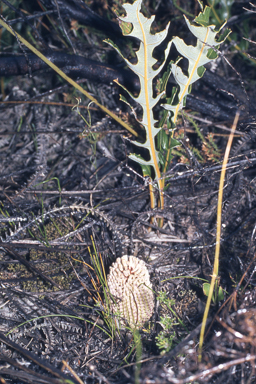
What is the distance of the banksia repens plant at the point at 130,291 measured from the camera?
1.38m

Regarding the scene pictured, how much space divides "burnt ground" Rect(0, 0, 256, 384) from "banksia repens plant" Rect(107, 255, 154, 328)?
0.26ft

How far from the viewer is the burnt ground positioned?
129 cm

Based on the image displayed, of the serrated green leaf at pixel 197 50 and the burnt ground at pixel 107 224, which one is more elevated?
the serrated green leaf at pixel 197 50

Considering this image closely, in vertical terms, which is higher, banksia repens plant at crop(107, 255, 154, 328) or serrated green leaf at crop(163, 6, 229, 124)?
serrated green leaf at crop(163, 6, 229, 124)

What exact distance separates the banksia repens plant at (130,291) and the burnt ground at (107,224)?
0.08 metres

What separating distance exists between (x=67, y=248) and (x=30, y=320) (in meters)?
0.47

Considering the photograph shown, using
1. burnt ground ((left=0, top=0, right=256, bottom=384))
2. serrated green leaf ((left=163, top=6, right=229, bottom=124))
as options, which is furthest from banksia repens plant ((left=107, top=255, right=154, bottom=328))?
serrated green leaf ((left=163, top=6, right=229, bottom=124))

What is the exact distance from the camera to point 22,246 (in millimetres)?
1642

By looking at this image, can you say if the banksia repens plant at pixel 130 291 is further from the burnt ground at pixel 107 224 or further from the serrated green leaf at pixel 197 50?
the serrated green leaf at pixel 197 50

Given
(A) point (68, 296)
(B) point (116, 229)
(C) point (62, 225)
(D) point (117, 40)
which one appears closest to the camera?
(A) point (68, 296)

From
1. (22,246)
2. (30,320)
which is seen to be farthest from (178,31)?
(30,320)

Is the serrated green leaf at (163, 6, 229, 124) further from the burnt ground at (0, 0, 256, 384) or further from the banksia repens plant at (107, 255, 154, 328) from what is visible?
the banksia repens plant at (107, 255, 154, 328)

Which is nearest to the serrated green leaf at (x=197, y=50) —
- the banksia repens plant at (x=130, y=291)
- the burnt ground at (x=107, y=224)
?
the burnt ground at (x=107, y=224)

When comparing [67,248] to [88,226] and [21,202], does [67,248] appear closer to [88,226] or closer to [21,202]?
[88,226]
